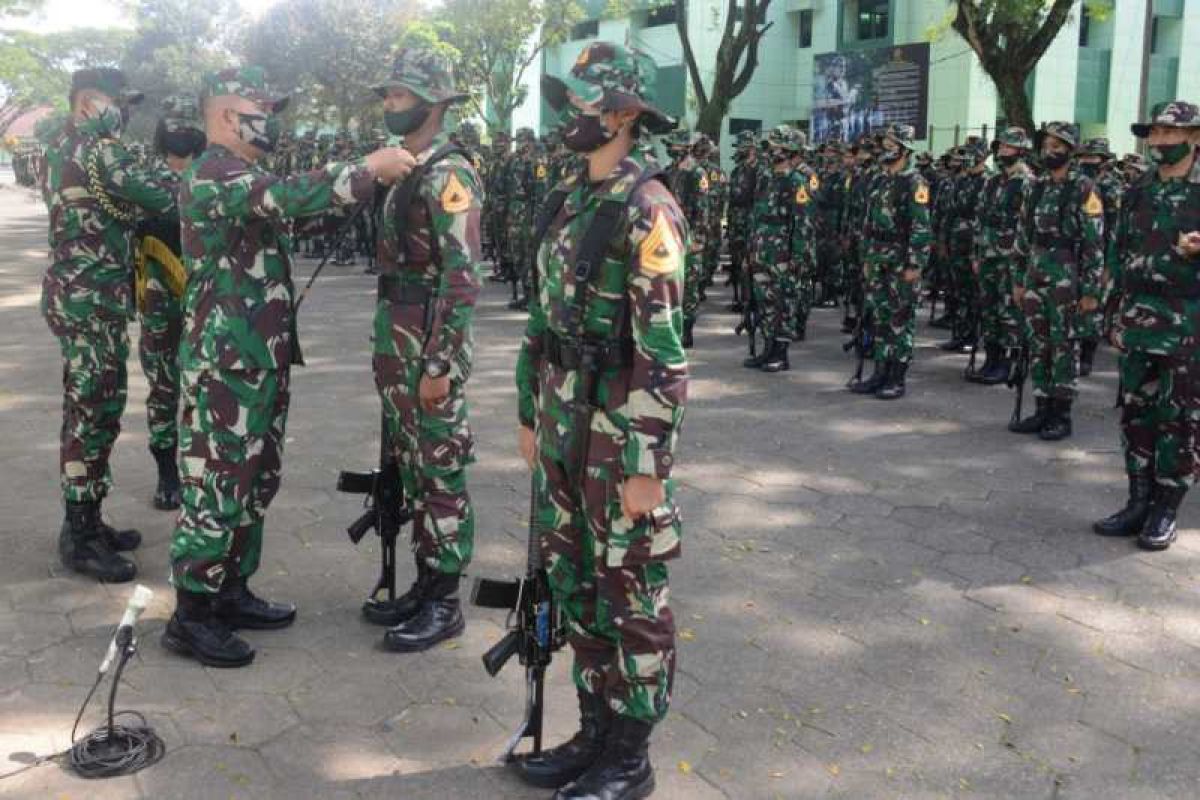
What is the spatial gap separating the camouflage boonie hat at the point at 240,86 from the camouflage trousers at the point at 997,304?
626 cm

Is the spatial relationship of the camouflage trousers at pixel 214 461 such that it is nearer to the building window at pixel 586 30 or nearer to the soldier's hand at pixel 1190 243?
the soldier's hand at pixel 1190 243

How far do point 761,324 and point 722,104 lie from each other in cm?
964

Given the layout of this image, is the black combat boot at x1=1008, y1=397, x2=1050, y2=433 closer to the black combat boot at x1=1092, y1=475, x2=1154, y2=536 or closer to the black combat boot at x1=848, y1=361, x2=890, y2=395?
the black combat boot at x1=848, y1=361, x2=890, y2=395

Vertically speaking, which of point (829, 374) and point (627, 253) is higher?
point (627, 253)

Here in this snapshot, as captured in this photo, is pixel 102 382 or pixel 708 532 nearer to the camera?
pixel 102 382

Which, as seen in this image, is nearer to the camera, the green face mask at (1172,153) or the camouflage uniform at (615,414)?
the camouflage uniform at (615,414)

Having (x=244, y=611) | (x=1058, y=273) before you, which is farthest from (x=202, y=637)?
(x=1058, y=273)

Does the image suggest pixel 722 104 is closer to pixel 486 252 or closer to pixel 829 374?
pixel 486 252

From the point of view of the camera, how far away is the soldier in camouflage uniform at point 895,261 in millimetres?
8539

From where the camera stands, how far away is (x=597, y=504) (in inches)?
119

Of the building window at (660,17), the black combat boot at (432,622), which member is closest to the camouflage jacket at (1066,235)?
the black combat boot at (432,622)

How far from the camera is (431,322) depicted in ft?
13.1

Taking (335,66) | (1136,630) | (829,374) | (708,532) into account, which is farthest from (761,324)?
(335,66)

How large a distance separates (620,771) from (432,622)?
1.25 meters
